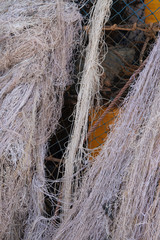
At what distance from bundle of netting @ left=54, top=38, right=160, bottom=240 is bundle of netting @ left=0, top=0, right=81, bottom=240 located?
0.24 m

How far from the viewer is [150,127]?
1.06m

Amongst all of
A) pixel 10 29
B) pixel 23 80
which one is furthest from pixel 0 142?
pixel 10 29

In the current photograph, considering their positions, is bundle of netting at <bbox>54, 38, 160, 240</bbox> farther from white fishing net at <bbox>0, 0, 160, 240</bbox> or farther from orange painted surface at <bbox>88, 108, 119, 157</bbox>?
orange painted surface at <bbox>88, 108, 119, 157</bbox>

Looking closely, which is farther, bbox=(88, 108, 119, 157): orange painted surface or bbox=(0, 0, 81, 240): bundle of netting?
bbox=(88, 108, 119, 157): orange painted surface

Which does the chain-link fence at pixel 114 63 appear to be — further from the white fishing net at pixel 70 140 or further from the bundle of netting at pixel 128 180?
the bundle of netting at pixel 128 180

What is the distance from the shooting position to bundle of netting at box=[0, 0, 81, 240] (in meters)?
1.24

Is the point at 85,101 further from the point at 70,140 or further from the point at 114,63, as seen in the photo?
the point at 114,63

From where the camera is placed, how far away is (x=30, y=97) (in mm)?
1310

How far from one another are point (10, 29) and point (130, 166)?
838mm

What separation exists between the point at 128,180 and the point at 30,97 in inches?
22.4

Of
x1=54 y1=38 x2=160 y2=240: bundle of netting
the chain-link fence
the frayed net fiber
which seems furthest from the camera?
the chain-link fence

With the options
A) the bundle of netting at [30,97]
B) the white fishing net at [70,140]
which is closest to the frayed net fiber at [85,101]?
the white fishing net at [70,140]

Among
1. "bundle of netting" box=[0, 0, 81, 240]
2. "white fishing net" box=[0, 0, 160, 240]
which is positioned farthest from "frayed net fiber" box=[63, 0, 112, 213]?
"bundle of netting" box=[0, 0, 81, 240]

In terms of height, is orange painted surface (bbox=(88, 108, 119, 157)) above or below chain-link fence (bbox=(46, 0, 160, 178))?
below
